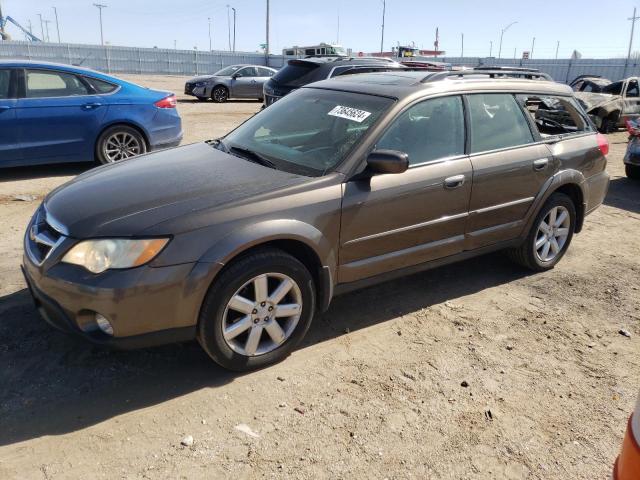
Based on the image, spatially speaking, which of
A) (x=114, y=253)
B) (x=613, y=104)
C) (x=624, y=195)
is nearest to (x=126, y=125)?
(x=114, y=253)

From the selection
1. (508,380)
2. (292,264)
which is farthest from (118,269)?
(508,380)

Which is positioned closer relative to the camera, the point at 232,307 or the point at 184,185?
the point at 232,307

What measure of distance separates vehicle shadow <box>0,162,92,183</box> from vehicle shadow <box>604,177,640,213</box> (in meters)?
7.43

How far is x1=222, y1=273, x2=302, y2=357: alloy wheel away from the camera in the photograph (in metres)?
3.14

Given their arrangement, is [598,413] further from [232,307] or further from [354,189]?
[232,307]

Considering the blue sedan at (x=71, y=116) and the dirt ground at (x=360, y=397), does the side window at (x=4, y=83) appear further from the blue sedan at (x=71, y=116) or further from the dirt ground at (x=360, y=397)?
the dirt ground at (x=360, y=397)

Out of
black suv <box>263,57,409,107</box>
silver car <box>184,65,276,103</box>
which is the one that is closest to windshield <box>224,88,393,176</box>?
black suv <box>263,57,409,107</box>

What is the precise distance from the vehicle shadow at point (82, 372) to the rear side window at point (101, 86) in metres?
4.38

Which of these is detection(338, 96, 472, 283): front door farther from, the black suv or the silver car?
the silver car

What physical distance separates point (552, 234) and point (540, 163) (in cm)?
78

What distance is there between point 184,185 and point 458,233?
6.68ft

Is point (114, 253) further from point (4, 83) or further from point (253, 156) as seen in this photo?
point (4, 83)

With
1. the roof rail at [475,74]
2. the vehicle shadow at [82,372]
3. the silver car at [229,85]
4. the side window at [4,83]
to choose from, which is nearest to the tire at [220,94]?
the silver car at [229,85]

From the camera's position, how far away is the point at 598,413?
3086mm
